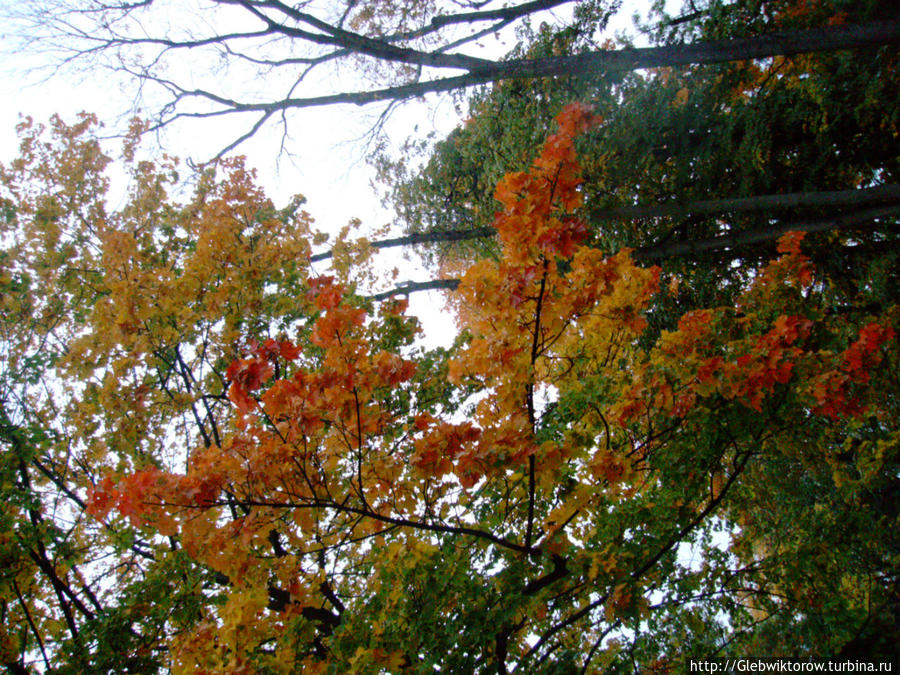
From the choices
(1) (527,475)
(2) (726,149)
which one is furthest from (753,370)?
(2) (726,149)

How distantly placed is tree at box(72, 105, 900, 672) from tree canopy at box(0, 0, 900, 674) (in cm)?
2

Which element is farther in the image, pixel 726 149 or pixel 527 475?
pixel 726 149

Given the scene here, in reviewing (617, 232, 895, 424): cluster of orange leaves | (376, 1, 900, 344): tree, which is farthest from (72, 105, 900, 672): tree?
(376, 1, 900, 344): tree

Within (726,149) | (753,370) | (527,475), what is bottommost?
(527,475)

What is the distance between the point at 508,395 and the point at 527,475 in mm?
465

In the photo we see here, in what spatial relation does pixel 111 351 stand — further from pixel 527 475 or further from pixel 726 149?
pixel 726 149

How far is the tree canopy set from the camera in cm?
213

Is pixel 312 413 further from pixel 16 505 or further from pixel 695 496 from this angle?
pixel 16 505

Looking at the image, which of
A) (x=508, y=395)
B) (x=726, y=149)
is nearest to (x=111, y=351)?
(x=508, y=395)

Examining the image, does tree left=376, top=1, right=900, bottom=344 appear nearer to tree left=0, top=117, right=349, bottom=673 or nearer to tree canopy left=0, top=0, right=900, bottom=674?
tree canopy left=0, top=0, right=900, bottom=674

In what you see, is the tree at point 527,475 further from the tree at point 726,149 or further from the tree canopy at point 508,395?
the tree at point 726,149

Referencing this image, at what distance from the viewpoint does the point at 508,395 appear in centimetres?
229

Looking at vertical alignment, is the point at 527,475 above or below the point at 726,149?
below

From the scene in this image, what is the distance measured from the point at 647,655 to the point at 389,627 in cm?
178
